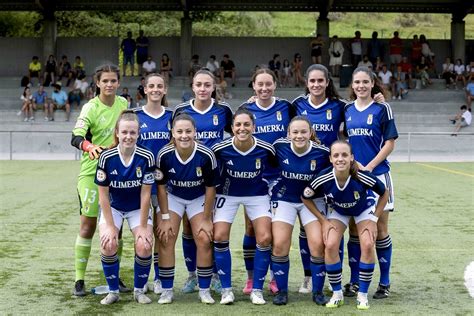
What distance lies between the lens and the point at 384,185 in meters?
6.46

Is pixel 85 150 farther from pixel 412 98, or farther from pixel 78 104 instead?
pixel 412 98

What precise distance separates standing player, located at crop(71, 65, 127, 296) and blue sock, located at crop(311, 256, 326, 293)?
1761 mm

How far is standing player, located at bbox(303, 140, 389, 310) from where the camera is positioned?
6.28 meters

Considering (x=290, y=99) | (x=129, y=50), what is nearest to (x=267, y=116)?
(x=290, y=99)

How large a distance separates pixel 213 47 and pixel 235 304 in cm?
2670

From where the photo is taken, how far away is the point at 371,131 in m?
6.65

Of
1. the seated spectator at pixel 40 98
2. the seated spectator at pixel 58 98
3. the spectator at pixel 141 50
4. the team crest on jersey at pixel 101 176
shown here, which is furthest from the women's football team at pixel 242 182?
the spectator at pixel 141 50

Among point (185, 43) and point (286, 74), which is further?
point (185, 43)

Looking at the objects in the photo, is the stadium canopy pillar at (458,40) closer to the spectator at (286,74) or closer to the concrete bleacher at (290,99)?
the concrete bleacher at (290,99)

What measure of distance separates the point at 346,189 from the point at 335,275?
2.13 ft

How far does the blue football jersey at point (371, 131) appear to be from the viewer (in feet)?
21.8

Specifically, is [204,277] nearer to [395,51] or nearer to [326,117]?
[326,117]

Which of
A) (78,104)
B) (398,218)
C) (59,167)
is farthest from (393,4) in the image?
(398,218)

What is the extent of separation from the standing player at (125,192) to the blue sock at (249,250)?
914mm
